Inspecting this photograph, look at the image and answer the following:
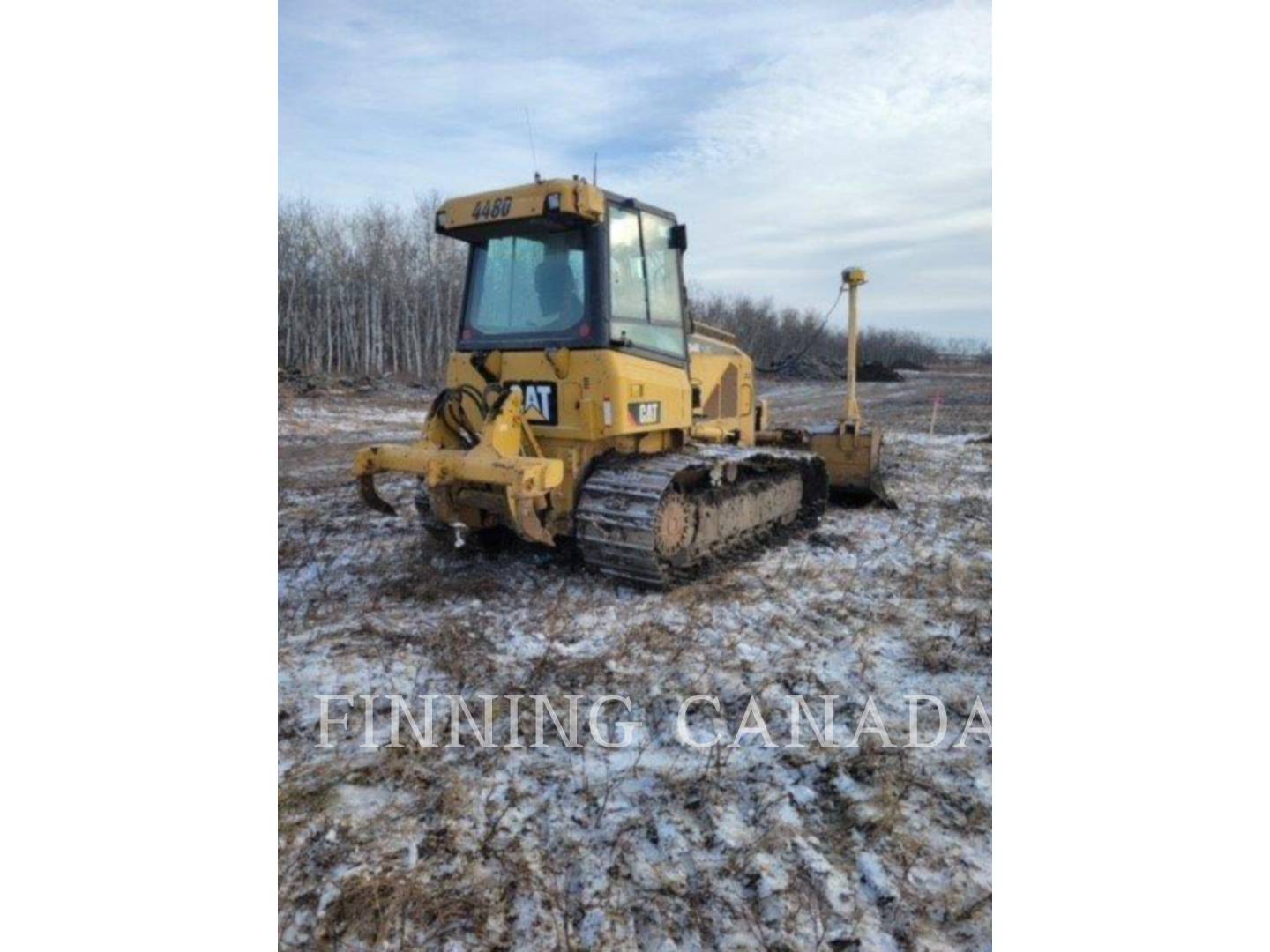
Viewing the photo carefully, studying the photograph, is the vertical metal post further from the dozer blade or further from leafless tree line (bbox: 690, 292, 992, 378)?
the dozer blade

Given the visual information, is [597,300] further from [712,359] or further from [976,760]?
[976,760]

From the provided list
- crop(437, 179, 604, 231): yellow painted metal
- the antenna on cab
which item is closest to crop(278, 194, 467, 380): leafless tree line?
crop(437, 179, 604, 231): yellow painted metal

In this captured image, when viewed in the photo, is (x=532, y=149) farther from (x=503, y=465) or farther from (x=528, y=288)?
(x=503, y=465)

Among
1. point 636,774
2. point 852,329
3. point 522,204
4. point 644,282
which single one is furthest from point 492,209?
point 636,774

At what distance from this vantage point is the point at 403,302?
7.52 meters

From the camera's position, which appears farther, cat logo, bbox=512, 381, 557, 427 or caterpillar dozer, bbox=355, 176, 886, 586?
cat logo, bbox=512, 381, 557, 427

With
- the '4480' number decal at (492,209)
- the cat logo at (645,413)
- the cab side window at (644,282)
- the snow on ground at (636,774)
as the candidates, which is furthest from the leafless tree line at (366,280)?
the snow on ground at (636,774)

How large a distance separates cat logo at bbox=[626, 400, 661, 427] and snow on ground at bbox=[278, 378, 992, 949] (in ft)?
2.78

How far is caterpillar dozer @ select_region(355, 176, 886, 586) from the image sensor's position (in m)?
3.57

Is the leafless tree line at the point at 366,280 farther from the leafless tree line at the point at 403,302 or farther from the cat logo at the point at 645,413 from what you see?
the cat logo at the point at 645,413

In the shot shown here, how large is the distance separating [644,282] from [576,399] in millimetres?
755

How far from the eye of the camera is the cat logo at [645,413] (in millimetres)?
3744

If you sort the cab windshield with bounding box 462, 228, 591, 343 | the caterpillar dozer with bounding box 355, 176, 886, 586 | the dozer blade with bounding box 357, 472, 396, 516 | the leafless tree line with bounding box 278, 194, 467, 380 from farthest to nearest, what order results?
the leafless tree line with bounding box 278, 194, 467, 380, the dozer blade with bounding box 357, 472, 396, 516, the cab windshield with bounding box 462, 228, 591, 343, the caterpillar dozer with bounding box 355, 176, 886, 586

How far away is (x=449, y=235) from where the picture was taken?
4.02 metres
